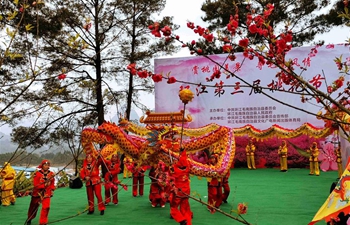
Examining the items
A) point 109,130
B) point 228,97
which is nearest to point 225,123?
point 228,97

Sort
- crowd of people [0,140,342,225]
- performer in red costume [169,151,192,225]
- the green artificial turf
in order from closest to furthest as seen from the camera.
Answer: crowd of people [0,140,342,225] < performer in red costume [169,151,192,225] < the green artificial turf

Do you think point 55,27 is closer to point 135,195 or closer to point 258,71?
point 135,195

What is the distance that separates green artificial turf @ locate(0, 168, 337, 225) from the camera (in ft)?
20.9

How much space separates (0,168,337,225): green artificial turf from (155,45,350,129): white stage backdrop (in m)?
3.88

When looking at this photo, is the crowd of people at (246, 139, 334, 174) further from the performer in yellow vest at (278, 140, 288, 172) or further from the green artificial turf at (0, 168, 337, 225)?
the green artificial turf at (0, 168, 337, 225)

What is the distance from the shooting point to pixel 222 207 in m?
7.59

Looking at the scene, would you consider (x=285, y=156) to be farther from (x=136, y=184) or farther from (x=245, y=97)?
(x=136, y=184)

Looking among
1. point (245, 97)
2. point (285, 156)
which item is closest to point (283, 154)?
point (285, 156)

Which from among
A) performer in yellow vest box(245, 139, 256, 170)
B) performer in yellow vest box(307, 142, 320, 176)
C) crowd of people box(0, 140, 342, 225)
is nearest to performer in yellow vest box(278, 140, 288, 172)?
performer in yellow vest box(245, 139, 256, 170)

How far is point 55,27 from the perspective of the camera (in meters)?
11.7

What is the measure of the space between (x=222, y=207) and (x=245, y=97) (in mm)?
8085

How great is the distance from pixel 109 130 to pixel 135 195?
3130 millimetres

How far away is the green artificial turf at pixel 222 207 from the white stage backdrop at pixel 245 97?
388 centimetres

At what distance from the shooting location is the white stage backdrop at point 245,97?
1434 cm
